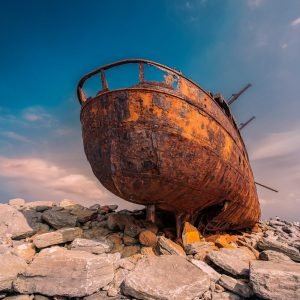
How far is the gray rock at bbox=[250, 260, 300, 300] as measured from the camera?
3.19m

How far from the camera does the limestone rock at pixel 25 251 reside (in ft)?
13.9

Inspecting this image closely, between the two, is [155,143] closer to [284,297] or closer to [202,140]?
[202,140]

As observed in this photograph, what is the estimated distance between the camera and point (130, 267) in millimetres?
4023

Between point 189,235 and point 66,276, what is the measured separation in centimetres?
245

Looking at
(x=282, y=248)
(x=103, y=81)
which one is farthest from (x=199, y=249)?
(x=103, y=81)

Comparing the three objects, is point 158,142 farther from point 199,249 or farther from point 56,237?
point 56,237

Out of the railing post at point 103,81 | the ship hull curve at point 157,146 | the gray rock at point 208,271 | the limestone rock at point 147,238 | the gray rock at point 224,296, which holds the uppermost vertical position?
the railing post at point 103,81

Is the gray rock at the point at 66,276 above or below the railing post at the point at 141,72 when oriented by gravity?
below

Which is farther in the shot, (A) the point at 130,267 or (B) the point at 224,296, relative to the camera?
(A) the point at 130,267

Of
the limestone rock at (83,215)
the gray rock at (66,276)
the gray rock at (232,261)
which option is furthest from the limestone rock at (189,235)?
the limestone rock at (83,215)

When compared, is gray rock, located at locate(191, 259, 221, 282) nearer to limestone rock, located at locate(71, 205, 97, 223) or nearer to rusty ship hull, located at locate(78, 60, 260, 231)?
rusty ship hull, located at locate(78, 60, 260, 231)

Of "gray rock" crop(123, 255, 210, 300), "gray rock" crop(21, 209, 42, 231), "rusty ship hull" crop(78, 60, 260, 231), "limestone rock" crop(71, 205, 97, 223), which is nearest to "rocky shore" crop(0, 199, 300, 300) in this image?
"gray rock" crop(123, 255, 210, 300)

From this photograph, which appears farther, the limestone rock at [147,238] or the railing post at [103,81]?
the limestone rock at [147,238]

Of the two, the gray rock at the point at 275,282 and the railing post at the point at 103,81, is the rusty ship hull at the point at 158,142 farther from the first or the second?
the gray rock at the point at 275,282
